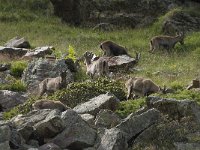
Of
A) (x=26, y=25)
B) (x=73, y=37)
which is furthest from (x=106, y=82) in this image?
(x=26, y=25)

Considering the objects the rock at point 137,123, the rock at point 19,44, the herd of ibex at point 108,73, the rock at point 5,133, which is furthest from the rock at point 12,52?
the rock at point 5,133

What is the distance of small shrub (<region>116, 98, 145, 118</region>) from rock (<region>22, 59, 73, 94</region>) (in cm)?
529

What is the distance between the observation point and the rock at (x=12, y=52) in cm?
2768

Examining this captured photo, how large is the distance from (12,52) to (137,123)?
15.4m

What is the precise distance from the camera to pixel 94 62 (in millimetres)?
22469

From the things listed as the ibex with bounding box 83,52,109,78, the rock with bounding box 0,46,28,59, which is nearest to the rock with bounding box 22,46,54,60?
the rock with bounding box 0,46,28,59

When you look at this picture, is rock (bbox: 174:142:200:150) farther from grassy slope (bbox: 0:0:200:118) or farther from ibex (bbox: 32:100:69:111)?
grassy slope (bbox: 0:0:200:118)

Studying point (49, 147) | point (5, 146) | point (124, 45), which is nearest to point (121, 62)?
point (124, 45)

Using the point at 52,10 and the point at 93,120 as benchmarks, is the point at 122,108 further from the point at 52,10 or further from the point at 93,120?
the point at 52,10

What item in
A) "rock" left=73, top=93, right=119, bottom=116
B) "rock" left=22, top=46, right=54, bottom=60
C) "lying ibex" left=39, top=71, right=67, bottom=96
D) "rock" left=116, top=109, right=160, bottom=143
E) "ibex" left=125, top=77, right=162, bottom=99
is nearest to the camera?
"rock" left=116, top=109, right=160, bottom=143

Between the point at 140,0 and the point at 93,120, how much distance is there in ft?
91.9

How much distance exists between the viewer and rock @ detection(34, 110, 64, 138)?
13539mm

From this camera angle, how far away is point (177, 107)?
48.2 feet

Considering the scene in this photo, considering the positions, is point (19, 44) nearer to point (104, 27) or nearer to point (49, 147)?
point (104, 27)
